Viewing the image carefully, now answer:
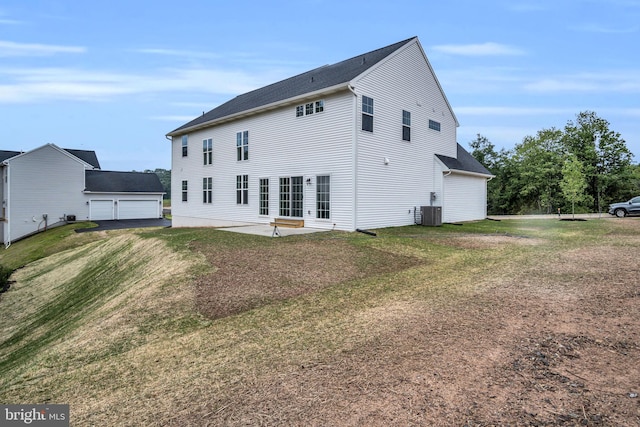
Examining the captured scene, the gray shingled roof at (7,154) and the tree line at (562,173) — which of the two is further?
the tree line at (562,173)

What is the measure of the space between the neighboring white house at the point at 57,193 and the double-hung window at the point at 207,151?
18642mm

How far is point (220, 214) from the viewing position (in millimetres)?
20641

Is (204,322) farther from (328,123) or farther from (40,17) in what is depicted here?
(40,17)

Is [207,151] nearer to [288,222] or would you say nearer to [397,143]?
[288,222]

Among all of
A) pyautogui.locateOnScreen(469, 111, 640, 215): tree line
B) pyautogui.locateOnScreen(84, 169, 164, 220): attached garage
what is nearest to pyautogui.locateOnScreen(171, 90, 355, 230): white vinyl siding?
pyautogui.locateOnScreen(84, 169, 164, 220): attached garage

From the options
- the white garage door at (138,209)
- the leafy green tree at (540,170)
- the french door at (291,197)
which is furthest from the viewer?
the leafy green tree at (540,170)

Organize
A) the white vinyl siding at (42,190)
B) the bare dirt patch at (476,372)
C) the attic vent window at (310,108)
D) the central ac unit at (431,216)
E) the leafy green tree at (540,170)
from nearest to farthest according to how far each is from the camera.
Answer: the bare dirt patch at (476,372) < the attic vent window at (310,108) < the central ac unit at (431,216) < the white vinyl siding at (42,190) < the leafy green tree at (540,170)

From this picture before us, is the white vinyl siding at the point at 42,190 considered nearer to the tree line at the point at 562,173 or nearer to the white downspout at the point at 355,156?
the white downspout at the point at 355,156

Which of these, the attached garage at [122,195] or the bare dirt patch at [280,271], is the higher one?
the attached garage at [122,195]

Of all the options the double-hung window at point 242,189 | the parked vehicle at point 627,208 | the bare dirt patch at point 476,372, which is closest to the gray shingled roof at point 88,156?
the double-hung window at point 242,189

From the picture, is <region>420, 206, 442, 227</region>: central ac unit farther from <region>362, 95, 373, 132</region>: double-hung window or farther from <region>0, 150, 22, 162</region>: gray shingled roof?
<region>0, 150, 22, 162</region>: gray shingled roof

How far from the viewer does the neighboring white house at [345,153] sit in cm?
1420

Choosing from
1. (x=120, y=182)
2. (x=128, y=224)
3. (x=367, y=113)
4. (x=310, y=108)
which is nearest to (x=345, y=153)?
(x=367, y=113)

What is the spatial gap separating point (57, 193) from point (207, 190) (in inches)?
784
